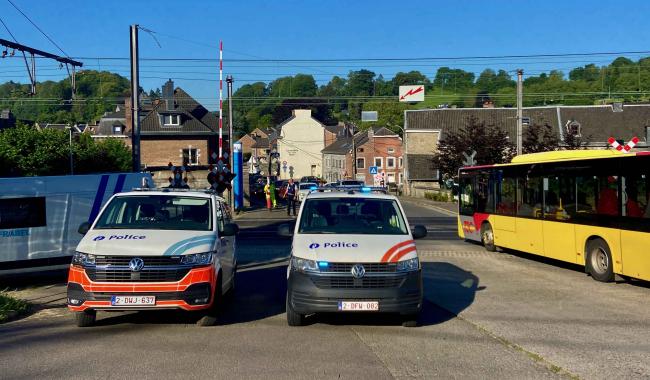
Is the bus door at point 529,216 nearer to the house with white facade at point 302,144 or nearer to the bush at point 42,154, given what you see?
the bush at point 42,154

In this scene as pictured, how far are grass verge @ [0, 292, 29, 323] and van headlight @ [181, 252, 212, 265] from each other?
10.5 feet

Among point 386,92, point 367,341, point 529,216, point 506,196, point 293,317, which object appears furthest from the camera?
point 386,92

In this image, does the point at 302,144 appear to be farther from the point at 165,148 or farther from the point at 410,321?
the point at 410,321

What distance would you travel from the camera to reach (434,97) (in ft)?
384

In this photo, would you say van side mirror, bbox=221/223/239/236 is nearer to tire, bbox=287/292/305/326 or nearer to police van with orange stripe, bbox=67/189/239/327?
police van with orange stripe, bbox=67/189/239/327

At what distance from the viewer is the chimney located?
66125mm

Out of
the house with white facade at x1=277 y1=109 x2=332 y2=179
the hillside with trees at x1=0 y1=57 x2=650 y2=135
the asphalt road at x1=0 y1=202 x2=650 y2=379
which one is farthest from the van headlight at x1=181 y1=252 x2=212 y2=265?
the house with white facade at x1=277 y1=109 x2=332 y2=179

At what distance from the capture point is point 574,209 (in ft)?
52.1

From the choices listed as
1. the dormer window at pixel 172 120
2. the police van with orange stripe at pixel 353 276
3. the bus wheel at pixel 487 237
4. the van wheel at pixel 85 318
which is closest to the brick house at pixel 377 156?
the dormer window at pixel 172 120

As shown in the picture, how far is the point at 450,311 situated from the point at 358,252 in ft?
8.84

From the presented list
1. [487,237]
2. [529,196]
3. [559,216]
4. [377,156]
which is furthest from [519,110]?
[377,156]

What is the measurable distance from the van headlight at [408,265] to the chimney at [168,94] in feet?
194

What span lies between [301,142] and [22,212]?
101781 millimetres

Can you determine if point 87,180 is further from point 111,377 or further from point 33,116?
point 33,116
